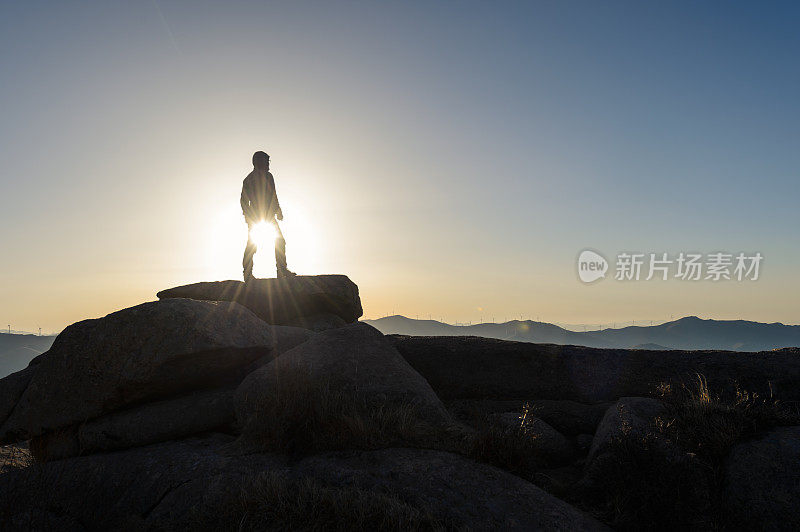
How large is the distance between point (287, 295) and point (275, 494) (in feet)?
33.1

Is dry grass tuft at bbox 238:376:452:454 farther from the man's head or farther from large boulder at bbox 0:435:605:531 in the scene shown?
the man's head

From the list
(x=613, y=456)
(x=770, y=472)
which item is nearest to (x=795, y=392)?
(x=770, y=472)

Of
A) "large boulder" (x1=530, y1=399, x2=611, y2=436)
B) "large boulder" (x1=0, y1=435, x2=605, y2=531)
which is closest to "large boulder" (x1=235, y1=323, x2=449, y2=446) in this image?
"large boulder" (x1=0, y1=435, x2=605, y2=531)

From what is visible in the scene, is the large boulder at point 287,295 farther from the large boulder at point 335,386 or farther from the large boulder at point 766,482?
the large boulder at point 766,482

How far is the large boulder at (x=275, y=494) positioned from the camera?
477 centimetres

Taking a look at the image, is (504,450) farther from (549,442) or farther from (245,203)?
(245,203)

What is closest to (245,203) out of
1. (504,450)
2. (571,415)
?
(571,415)

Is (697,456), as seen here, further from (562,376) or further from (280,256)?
(280,256)

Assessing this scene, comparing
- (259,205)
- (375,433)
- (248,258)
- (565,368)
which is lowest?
(375,433)

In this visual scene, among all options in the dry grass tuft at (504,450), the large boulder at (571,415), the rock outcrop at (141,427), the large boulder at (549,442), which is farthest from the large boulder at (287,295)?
the dry grass tuft at (504,450)

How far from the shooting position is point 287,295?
14.7 m

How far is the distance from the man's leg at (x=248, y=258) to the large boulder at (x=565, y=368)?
23.7 feet

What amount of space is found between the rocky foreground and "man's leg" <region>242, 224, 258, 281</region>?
5405 mm

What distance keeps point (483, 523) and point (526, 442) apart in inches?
67.5
